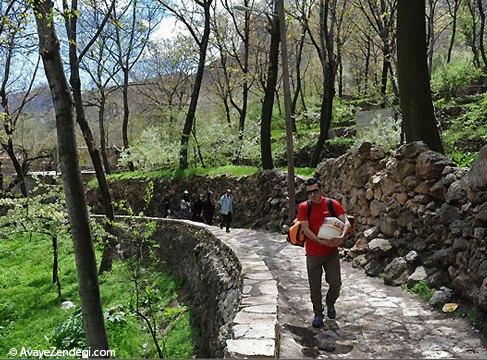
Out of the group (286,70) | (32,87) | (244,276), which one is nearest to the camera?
(244,276)

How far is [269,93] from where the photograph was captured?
1709cm

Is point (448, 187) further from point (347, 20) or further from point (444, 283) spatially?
point (347, 20)

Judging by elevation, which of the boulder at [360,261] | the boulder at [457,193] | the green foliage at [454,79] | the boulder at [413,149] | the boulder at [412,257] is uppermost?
the green foliage at [454,79]

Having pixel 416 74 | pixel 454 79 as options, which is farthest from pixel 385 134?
pixel 454 79

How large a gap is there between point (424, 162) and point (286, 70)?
7.32m

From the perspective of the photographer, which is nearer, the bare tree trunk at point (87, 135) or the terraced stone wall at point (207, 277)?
the terraced stone wall at point (207, 277)

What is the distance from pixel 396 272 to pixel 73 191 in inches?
197

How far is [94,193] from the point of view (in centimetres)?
3130

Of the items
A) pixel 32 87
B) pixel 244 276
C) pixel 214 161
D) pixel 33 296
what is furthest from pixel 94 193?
pixel 244 276

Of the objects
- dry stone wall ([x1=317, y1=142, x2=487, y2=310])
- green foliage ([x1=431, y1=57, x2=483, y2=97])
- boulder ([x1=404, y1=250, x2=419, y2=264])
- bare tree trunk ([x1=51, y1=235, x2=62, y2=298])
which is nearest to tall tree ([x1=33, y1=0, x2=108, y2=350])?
dry stone wall ([x1=317, y1=142, x2=487, y2=310])

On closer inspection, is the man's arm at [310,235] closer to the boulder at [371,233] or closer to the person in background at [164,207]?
the boulder at [371,233]

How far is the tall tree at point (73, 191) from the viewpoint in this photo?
5.40 meters

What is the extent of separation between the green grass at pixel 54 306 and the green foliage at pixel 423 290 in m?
4.35

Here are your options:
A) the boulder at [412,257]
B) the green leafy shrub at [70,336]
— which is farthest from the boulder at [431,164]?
the green leafy shrub at [70,336]
